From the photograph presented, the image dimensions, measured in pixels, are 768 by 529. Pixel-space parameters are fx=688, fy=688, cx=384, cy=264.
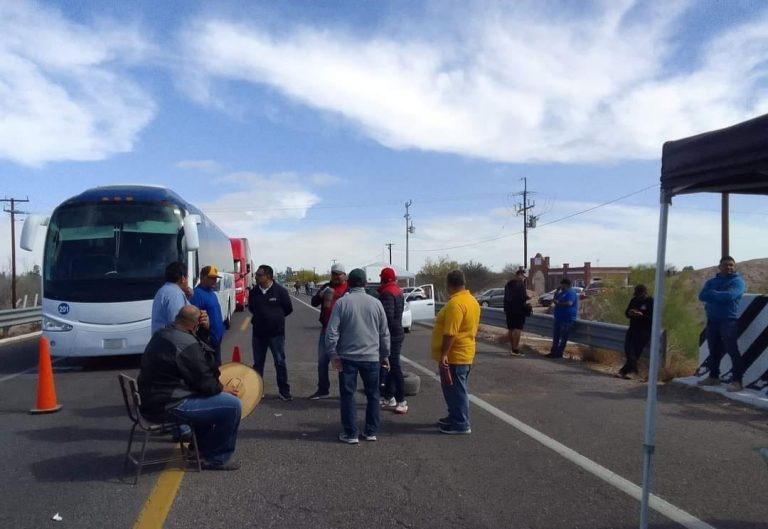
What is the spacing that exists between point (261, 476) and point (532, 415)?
→ 3788 millimetres

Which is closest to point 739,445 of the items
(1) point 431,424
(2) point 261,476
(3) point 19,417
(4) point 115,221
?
(1) point 431,424

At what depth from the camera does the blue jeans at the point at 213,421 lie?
5.79m

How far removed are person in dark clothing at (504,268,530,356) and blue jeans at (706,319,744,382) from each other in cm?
460

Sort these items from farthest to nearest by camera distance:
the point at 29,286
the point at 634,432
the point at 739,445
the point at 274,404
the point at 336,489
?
1. the point at 29,286
2. the point at 274,404
3. the point at 634,432
4. the point at 739,445
5. the point at 336,489

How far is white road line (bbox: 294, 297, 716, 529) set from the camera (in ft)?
15.8

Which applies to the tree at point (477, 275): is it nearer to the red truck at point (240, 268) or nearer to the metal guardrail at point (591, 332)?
the red truck at point (240, 268)

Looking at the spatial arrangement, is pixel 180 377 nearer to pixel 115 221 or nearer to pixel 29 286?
pixel 115 221

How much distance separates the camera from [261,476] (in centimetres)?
580

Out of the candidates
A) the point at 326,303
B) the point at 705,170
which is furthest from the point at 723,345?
the point at 705,170

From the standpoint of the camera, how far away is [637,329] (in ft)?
38.1

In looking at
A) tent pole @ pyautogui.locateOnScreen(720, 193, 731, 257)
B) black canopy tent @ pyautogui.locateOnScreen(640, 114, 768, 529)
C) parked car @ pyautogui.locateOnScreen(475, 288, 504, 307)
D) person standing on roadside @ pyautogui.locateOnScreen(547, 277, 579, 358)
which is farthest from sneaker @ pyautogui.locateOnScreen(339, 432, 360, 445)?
parked car @ pyautogui.locateOnScreen(475, 288, 504, 307)

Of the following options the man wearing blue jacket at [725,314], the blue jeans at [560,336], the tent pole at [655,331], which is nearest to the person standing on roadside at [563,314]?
the blue jeans at [560,336]

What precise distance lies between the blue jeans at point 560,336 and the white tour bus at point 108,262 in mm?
7569

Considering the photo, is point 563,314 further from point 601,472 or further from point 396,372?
point 601,472
